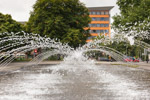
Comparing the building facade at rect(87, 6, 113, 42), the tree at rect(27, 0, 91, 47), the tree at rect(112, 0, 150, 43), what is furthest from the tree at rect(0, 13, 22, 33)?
the building facade at rect(87, 6, 113, 42)

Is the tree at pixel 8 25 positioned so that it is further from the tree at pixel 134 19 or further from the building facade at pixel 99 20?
the building facade at pixel 99 20

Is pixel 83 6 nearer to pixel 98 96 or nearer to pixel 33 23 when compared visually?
pixel 33 23

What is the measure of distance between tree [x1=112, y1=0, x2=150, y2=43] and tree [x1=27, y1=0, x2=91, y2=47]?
15.0 metres

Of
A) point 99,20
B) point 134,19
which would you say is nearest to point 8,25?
point 134,19

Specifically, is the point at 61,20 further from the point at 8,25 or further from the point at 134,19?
the point at 134,19

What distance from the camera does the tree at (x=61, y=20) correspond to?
5440cm

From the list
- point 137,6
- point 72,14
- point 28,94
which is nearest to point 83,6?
point 72,14

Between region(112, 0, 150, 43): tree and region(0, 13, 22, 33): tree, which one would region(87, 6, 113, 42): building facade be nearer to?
region(0, 13, 22, 33): tree

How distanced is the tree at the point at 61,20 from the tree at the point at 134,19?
15018mm

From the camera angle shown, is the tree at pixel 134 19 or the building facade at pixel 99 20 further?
the building facade at pixel 99 20

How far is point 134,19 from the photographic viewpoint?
3662 cm

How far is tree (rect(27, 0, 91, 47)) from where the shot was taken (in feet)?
178

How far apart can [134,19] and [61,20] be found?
22215 millimetres

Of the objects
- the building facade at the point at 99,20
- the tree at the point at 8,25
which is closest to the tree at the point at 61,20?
the tree at the point at 8,25
